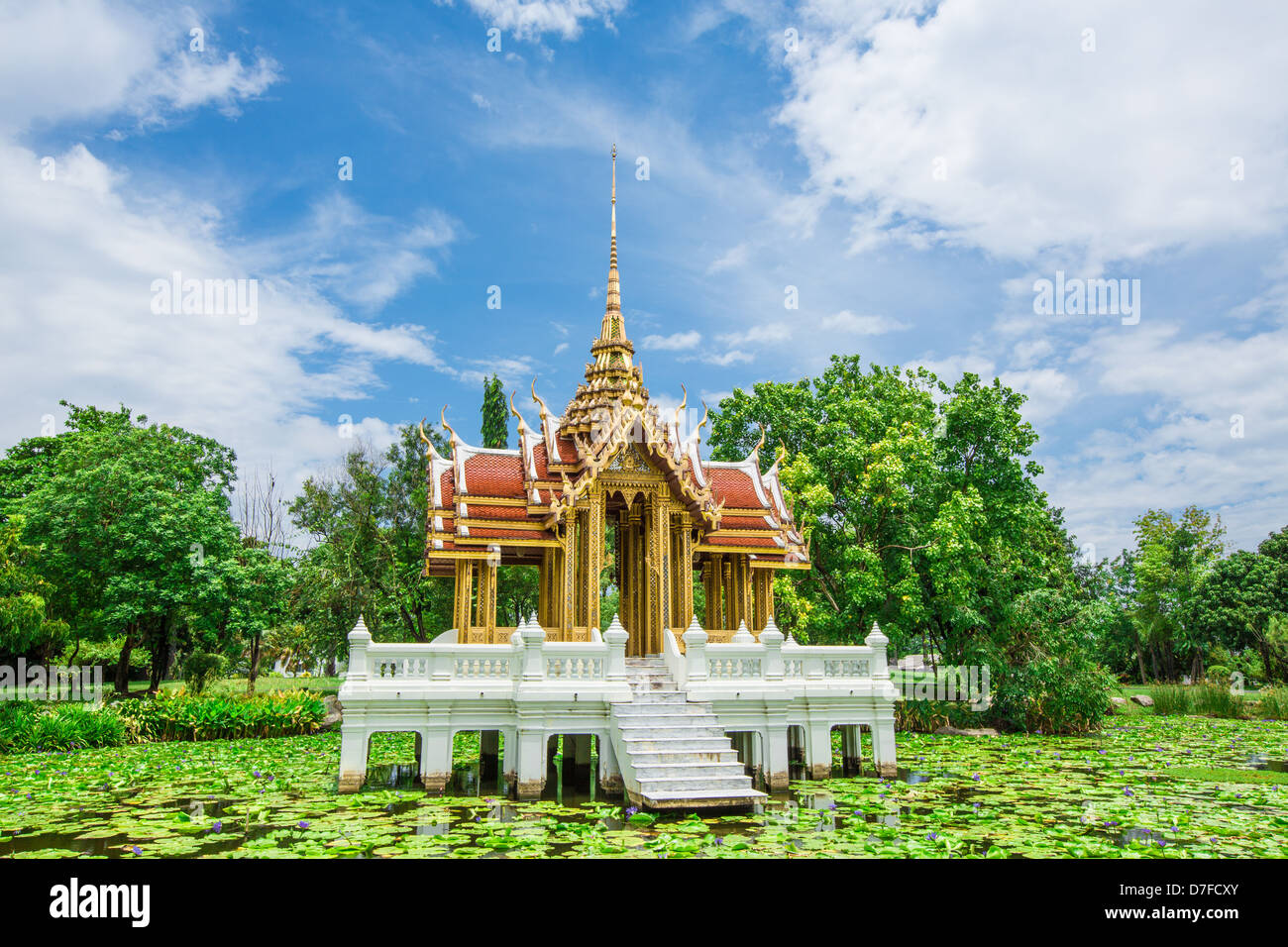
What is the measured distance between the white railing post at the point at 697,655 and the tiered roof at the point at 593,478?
9.90 ft

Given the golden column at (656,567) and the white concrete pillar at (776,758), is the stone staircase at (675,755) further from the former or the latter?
the golden column at (656,567)

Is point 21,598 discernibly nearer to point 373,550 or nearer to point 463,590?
point 373,550

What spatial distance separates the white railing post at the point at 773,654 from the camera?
11.8 m

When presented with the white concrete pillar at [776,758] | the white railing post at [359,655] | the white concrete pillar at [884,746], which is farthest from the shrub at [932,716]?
the white railing post at [359,655]

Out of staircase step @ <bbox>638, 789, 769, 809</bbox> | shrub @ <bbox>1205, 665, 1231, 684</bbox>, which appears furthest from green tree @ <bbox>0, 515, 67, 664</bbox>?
shrub @ <bbox>1205, 665, 1231, 684</bbox>

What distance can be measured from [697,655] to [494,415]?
18378mm

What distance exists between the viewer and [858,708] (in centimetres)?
1241

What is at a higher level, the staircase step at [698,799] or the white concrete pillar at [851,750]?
the staircase step at [698,799]

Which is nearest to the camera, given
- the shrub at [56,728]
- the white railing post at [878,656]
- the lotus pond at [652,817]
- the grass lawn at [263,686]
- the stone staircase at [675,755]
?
the lotus pond at [652,817]

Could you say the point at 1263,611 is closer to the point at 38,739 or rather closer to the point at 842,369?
the point at 842,369

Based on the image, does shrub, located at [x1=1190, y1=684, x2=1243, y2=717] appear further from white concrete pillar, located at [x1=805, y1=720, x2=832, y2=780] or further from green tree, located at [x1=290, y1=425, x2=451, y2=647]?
green tree, located at [x1=290, y1=425, x2=451, y2=647]

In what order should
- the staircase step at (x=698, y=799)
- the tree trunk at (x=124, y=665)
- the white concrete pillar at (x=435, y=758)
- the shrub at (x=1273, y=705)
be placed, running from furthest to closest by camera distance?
the tree trunk at (x=124, y=665) < the shrub at (x=1273, y=705) < the white concrete pillar at (x=435, y=758) < the staircase step at (x=698, y=799)

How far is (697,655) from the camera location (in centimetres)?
1172

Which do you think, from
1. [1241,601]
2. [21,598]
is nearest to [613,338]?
[21,598]
